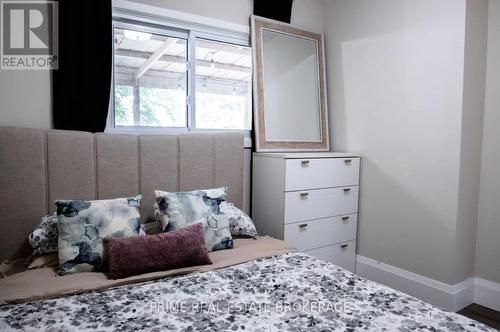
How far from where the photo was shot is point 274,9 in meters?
2.93

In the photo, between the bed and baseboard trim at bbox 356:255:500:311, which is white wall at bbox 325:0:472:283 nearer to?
baseboard trim at bbox 356:255:500:311

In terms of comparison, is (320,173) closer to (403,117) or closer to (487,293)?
(403,117)

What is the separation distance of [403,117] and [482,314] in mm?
1441

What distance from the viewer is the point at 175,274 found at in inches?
67.2

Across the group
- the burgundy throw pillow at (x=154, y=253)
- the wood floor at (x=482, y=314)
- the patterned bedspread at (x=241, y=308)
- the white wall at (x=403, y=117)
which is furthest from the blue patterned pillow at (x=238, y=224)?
the wood floor at (x=482, y=314)

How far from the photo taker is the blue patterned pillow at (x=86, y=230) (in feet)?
5.64

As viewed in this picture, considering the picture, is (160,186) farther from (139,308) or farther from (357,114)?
(357,114)

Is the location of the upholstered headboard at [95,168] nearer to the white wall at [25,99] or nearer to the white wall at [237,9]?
the white wall at [25,99]

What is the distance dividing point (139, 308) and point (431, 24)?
99.0 inches

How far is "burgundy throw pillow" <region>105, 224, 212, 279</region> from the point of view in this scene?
1661 millimetres

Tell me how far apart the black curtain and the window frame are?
0.11 meters

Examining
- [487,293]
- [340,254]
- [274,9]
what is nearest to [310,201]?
[340,254]

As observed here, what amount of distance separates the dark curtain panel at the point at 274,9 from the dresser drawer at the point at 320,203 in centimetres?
148

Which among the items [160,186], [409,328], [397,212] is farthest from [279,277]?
[397,212]
